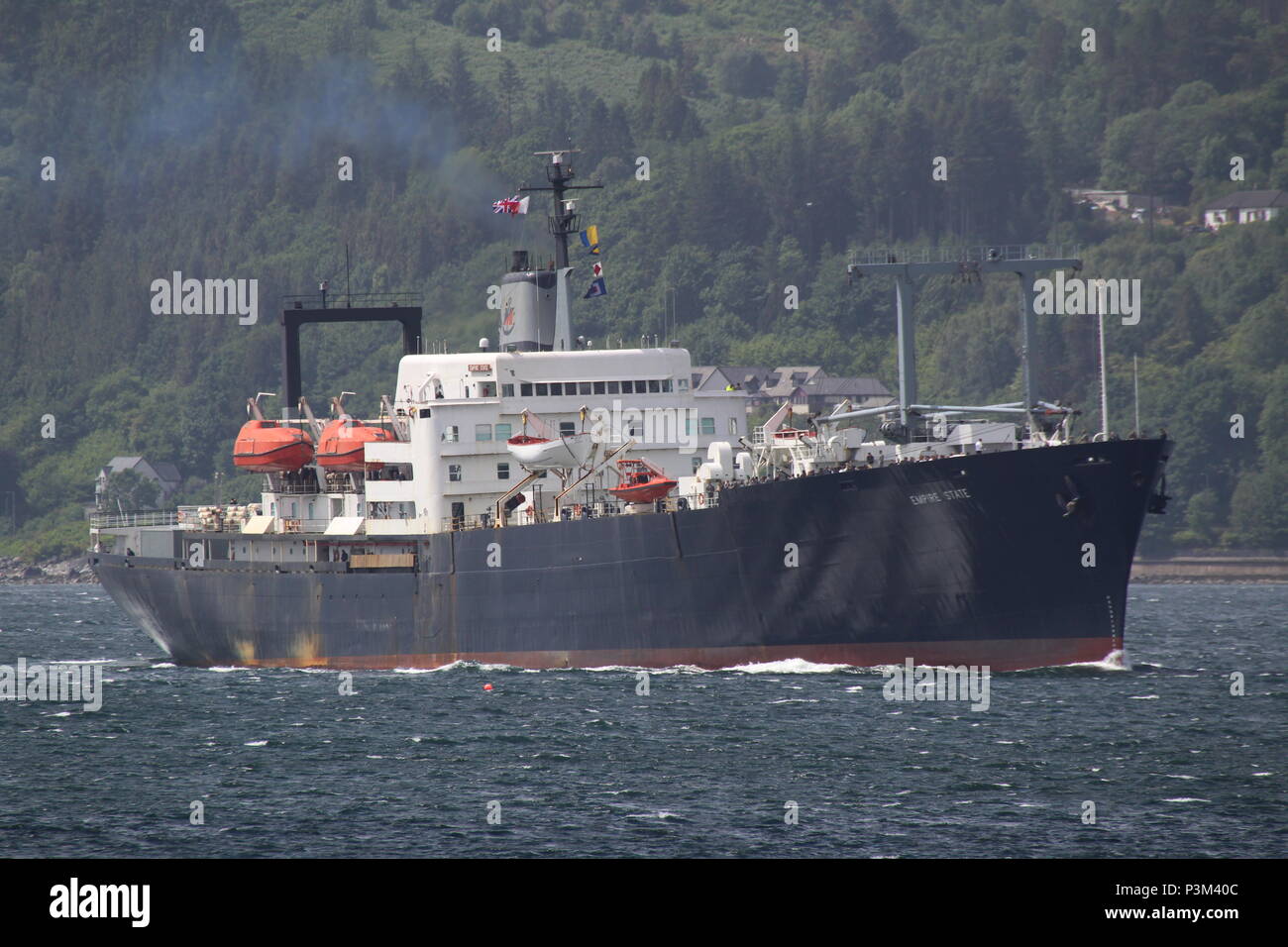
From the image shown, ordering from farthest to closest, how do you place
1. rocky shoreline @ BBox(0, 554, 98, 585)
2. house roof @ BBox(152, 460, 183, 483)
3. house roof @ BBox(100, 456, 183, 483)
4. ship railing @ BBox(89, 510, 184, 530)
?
house roof @ BBox(152, 460, 183, 483) → house roof @ BBox(100, 456, 183, 483) → rocky shoreline @ BBox(0, 554, 98, 585) → ship railing @ BBox(89, 510, 184, 530)

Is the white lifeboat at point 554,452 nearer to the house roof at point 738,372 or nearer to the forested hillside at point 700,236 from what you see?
the forested hillside at point 700,236

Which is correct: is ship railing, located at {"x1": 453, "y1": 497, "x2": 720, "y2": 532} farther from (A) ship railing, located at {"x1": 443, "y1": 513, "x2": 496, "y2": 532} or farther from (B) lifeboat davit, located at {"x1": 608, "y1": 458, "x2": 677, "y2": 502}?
(B) lifeboat davit, located at {"x1": 608, "y1": 458, "x2": 677, "y2": 502}

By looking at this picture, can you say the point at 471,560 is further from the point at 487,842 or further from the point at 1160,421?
the point at 1160,421

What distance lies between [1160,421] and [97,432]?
276 ft

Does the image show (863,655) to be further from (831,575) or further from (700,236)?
(700,236)

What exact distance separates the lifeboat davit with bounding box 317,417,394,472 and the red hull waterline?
29.1 feet

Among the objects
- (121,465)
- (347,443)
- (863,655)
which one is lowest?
(863,655)

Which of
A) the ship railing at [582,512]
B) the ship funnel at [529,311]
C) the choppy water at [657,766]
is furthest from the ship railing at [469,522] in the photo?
the ship funnel at [529,311]

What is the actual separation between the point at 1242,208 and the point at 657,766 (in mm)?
137227

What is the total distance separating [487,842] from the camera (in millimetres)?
29375

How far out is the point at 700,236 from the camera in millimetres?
167250

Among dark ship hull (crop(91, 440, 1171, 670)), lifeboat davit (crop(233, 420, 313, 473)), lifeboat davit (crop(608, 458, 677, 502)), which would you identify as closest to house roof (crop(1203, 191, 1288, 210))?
lifeboat davit (crop(233, 420, 313, 473))

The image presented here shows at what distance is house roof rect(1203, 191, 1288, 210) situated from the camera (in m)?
159

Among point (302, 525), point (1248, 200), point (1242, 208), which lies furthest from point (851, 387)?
point (302, 525)
